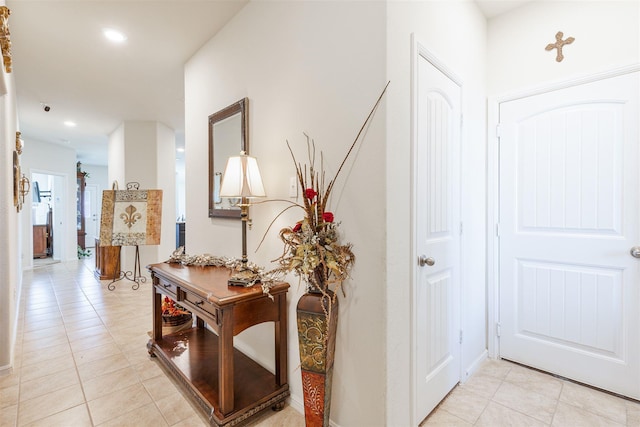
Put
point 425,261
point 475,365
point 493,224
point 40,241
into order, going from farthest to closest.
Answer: point 40,241, point 493,224, point 475,365, point 425,261

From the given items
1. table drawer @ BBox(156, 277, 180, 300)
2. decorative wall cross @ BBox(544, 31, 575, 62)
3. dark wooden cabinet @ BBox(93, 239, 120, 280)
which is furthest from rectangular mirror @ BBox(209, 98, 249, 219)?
dark wooden cabinet @ BBox(93, 239, 120, 280)

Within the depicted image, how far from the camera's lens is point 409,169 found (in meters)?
1.60

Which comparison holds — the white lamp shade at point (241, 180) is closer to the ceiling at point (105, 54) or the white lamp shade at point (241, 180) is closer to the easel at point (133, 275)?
the ceiling at point (105, 54)

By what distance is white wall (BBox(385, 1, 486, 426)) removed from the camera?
58.5 inches

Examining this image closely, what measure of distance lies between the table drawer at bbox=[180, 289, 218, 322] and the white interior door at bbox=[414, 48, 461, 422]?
3.65 feet

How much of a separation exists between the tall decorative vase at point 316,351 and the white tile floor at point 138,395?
0.30 m

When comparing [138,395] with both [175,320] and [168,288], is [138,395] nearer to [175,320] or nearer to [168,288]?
[168,288]

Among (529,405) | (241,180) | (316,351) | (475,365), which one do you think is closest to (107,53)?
(241,180)

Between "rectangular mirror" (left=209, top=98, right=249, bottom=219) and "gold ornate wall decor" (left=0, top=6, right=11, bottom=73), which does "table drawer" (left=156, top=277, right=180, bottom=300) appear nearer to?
"rectangular mirror" (left=209, top=98, right=249, bottom=219)

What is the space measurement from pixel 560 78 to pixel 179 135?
6.25 m

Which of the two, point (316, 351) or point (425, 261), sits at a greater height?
point (425, 261)

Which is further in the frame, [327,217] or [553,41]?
[553,41]

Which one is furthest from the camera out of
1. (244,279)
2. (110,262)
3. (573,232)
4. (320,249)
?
(110,262)

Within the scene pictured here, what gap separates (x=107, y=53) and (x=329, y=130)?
2.79 metres
